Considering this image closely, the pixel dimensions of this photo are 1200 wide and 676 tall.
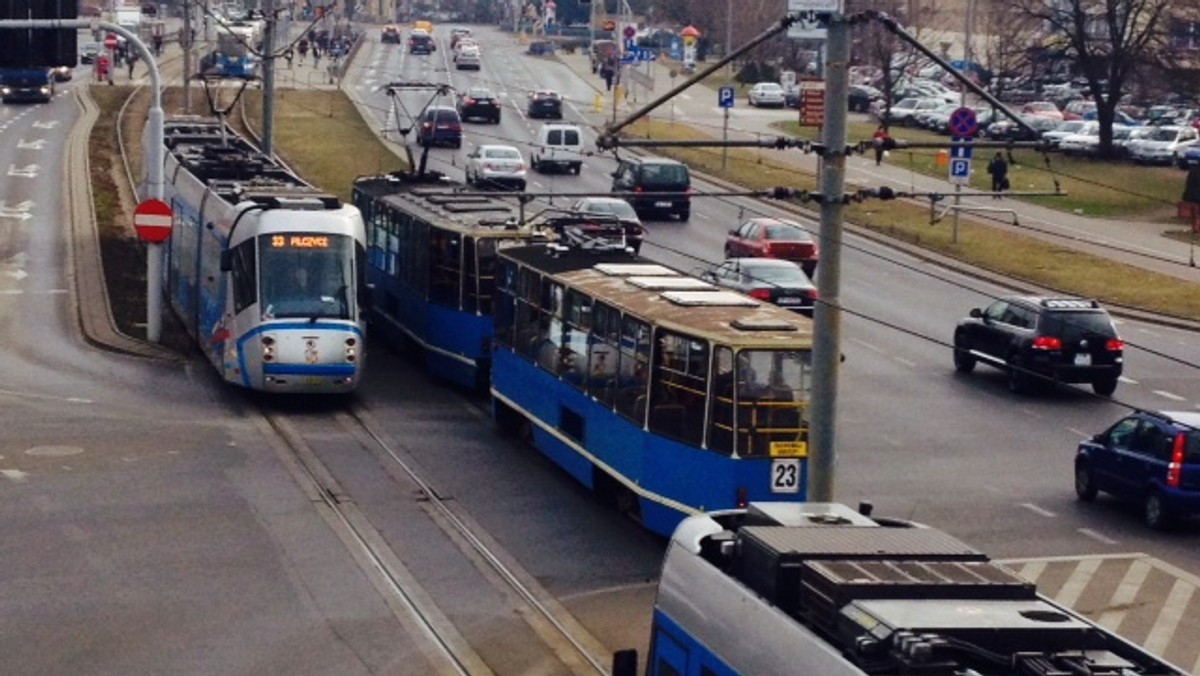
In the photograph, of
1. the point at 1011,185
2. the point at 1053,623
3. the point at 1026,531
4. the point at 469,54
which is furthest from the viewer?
the point at 469,54

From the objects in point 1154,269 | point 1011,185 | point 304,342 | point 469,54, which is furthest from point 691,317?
point 469,54

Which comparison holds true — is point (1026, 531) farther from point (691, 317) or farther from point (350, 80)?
point (350, 80)

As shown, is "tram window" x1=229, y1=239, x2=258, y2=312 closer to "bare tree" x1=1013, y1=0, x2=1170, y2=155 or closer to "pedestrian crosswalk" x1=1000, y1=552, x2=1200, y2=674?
"pedestrian crosswalk" x1=1000, y1=552, x2=1200, y2=674

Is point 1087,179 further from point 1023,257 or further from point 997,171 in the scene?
point 1023,257

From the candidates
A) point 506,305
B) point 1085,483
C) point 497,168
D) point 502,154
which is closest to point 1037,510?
point 1085,483

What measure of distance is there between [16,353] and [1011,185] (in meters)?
36.9

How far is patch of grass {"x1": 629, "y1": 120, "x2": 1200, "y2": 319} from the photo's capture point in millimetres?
45594

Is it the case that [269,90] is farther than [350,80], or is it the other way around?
[350,80]

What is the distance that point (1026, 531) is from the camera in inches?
965

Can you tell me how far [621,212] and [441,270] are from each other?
17.6 m

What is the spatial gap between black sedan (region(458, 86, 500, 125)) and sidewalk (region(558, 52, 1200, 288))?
403 centimetres

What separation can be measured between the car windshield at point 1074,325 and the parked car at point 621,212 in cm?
1417

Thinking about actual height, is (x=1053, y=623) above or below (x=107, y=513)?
above

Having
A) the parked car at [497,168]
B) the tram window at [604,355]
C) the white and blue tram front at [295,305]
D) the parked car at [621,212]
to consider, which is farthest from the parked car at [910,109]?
the tram window at [604,355]
